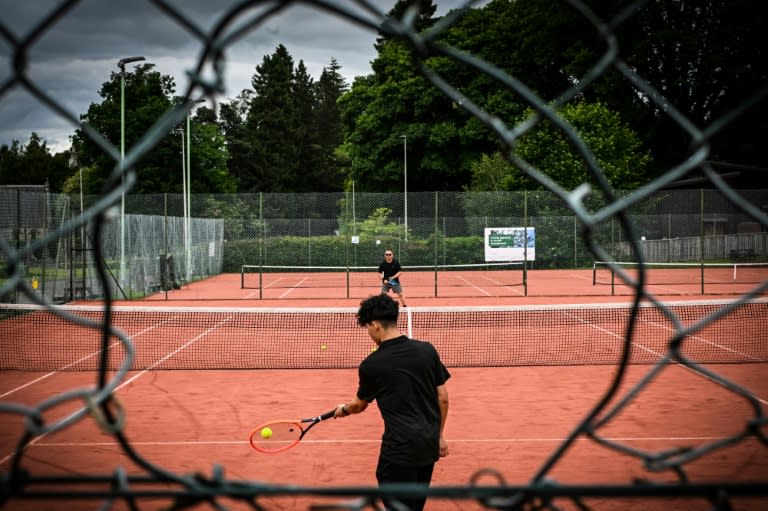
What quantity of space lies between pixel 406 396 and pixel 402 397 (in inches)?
0.9

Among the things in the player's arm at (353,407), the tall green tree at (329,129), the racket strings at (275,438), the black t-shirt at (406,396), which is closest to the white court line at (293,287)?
the racket strings at (275,438)

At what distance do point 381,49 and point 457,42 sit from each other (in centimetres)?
865

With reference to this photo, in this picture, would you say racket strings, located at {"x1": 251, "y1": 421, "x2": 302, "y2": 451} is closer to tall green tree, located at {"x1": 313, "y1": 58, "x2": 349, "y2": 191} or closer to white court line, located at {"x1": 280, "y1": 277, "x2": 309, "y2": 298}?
white court line, located at {"x1": 280, "y1": 277, "x2": 309, "y2": 298}

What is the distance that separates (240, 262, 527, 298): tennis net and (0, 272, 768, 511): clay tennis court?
10.1m

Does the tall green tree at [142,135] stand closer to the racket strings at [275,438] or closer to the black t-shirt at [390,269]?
the black t-shirt at [390,269]

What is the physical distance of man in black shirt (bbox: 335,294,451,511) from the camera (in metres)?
3.93

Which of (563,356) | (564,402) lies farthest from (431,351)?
(563,356)

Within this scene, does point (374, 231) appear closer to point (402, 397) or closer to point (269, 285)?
point (269, 285)

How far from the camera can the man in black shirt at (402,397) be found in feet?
12.9

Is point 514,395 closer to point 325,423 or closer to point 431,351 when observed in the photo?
point 325,423

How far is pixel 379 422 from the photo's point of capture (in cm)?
750

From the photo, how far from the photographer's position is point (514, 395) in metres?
8.59

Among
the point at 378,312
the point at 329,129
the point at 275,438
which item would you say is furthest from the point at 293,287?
the point at 329,129

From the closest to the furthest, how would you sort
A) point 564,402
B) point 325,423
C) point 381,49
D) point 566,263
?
point 325,423 < point 564,402 < point 566,263 < point 381,49
